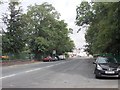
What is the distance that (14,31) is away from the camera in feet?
220

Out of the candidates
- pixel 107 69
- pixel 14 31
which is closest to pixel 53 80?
pixel 107 69

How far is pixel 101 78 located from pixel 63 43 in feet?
312

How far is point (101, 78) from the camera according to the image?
909 inches

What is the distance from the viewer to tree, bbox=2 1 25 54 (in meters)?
65.4

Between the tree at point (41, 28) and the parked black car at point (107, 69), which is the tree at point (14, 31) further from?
the parked black car at point (107, 69)

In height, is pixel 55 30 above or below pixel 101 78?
above

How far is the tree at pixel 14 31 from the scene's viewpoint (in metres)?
65.4

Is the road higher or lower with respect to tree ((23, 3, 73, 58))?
lower

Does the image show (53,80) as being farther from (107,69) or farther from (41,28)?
(41,28)

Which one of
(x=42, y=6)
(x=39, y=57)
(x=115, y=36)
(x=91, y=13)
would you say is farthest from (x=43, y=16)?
(x=115, y=36)

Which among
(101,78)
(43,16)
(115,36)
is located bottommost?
(101,78)

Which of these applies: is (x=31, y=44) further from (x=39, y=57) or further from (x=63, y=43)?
(x=63, y=43)

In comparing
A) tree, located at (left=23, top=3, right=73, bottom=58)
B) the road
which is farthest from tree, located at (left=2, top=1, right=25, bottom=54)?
the road

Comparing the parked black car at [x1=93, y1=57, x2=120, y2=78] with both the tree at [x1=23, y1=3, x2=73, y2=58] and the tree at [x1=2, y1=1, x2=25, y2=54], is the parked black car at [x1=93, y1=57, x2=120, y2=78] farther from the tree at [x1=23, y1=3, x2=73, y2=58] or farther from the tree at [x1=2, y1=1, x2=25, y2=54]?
the tree at [x1=23, y1=3, x2=73, y2=58]
